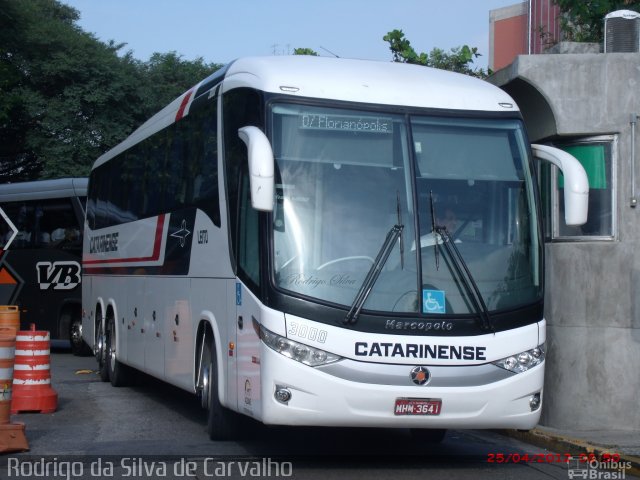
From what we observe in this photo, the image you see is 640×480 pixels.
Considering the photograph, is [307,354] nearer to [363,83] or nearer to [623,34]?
[363,83]

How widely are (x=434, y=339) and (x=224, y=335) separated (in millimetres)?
2373

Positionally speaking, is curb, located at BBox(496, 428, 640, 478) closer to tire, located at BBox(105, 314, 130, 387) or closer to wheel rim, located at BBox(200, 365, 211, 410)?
wheel rim, located at BBox(200, 365, 211, 410)

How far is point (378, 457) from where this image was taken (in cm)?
979

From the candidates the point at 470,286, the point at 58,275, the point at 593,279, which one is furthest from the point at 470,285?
the point at 58,275

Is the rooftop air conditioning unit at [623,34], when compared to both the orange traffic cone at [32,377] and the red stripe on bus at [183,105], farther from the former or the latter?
the orange traffic cone at [32,377]

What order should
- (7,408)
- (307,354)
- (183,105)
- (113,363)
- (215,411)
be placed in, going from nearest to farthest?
1. (307,354)
2. (7,408)
3. (215,411)
4. (183,105)
5. (113,363)

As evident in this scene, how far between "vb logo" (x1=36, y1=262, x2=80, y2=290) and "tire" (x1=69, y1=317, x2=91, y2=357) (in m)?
0.80

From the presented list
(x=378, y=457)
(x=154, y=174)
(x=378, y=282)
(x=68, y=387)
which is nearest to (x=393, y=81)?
(x=378, y=282)

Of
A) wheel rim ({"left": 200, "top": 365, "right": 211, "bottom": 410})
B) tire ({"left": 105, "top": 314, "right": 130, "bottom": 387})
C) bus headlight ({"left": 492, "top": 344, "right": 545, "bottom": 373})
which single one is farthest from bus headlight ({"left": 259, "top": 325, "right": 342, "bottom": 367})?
tire ({"left": 105, "top": 314, "right": 130, "bottom": 387})

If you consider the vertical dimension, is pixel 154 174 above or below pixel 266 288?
above

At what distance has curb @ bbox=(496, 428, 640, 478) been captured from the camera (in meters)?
9.48

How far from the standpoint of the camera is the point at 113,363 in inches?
637

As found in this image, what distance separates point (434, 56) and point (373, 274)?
16.3 m

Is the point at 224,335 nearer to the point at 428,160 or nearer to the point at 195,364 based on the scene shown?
the point at 195,364
